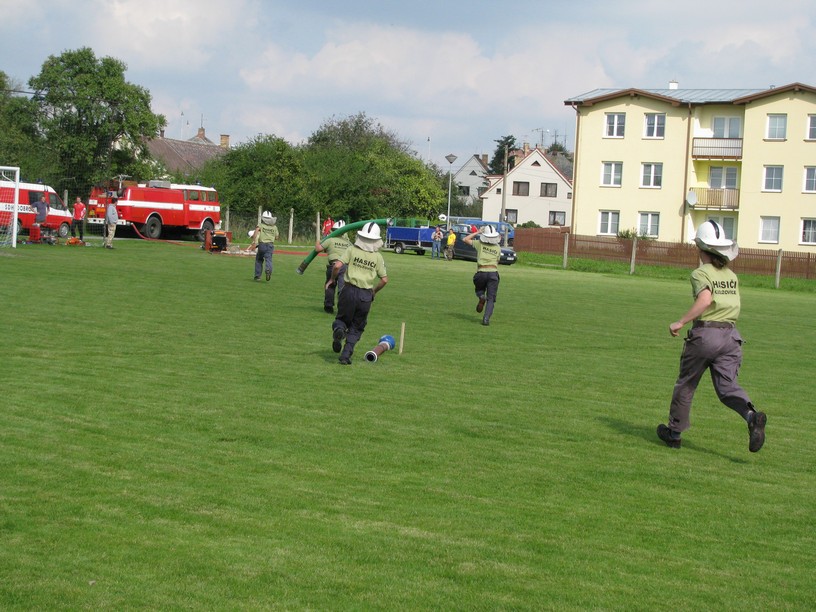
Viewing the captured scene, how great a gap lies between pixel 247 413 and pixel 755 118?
183 ft

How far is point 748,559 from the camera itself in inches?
237

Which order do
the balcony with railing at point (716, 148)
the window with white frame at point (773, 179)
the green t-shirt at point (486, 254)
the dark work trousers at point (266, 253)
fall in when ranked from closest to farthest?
1. the green t-shirt at point (486, 254)
2. the dark work trousers at point (266, 253)
3. the window with white frame at point (773, 179)
4. the balcony with railing at point (716, 148)

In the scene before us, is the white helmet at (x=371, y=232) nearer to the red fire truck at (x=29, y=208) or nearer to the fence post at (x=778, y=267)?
the red fire truck at (x=29, y=208)

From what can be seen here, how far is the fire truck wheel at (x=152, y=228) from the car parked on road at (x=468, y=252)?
585 inches

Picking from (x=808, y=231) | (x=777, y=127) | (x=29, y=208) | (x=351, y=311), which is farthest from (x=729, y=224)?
(x=351, y=311)

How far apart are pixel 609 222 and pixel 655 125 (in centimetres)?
662

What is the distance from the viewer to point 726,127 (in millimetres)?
60500

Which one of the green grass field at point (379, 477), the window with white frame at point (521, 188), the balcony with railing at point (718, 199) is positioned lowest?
the green grass field at point (379, 477)

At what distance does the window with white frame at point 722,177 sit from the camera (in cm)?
6084

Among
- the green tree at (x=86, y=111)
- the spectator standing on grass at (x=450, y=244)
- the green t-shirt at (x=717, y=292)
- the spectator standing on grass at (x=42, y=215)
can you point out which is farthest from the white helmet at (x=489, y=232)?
the green tree at (x=86, y=111)

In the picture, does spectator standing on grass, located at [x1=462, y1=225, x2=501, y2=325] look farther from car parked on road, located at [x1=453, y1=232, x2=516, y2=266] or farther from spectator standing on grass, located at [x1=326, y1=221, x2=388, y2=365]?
car parked on road, located at [x1=453, y1=232, x2=516, y2=266]

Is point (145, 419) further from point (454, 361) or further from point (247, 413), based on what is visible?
point (454, 361)

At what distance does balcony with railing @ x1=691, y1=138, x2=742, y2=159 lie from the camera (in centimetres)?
5947

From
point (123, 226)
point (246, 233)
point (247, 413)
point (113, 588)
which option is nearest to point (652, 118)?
point (246, 233)
